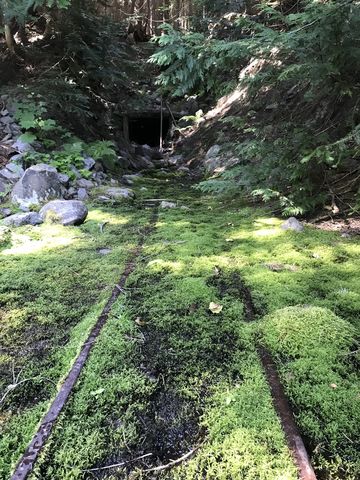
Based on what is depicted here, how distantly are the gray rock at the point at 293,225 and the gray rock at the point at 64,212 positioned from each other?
304 centimetres

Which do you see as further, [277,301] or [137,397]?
[277,301]

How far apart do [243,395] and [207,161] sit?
9.57 meters

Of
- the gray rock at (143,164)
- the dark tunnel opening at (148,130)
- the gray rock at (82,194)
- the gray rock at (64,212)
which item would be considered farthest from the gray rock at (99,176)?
the dark tunnel opening at (148,130)

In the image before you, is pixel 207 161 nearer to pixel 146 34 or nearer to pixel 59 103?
pixel 59 103

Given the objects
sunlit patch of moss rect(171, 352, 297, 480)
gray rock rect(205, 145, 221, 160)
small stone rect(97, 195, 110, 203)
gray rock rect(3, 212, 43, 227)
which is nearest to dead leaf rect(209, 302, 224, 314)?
sunlit patch of moss rect(171, 352, 297, 480)

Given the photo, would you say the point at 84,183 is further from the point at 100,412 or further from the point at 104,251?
the point at 100,412

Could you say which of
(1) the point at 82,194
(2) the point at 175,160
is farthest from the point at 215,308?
(2) the point at 175,160

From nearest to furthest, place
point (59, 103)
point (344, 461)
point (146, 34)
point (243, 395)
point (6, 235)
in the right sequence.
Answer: point (344, 461) < point (243, 395) < point (6, 235) < point (59, 103) < point (146, 34)

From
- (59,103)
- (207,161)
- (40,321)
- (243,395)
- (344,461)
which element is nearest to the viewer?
(344,461)

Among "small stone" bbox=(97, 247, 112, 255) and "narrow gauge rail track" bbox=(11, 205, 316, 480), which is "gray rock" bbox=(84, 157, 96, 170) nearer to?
"small stone" bbox=(97, 247, 112, 255)

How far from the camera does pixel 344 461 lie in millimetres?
1663

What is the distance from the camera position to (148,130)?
1769 centimetres

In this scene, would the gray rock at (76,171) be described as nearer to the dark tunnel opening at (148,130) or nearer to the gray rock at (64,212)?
the gray rock at (64,212)

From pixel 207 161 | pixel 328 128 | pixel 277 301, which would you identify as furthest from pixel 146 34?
pixel 277 301
